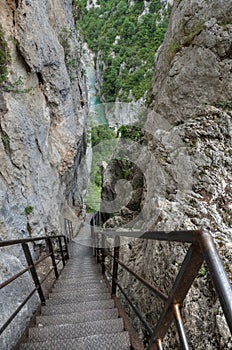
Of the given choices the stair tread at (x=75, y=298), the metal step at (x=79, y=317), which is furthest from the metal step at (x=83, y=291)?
the metal step at (x=79, y=317)

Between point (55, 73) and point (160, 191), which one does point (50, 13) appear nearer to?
point (55, 73)

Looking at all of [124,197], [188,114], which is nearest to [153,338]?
[188,114]

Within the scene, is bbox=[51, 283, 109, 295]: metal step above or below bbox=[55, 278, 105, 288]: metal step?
above

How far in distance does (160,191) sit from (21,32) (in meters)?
5.68

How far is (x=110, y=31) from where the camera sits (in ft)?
153

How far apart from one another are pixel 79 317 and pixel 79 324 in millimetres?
293

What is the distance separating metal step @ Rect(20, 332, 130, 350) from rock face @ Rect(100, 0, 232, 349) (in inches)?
30.5

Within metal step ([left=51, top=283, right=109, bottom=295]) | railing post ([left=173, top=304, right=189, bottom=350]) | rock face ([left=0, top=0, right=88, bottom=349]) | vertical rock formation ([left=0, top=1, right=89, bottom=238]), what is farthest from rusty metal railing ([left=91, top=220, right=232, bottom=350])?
vertical rock formation ([left=0, top=1, right=89, bottom=238])

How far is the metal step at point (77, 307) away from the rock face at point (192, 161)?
55cm

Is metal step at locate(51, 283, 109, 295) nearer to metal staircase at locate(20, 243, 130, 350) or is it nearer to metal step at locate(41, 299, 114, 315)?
metal staircase at locate(20, 243, 130, 350)

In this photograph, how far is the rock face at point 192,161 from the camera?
7.19ft

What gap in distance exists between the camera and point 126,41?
41.7 m

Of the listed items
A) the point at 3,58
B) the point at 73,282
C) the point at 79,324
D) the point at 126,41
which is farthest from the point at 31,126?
the point at 126,41

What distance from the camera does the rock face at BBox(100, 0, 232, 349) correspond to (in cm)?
219
